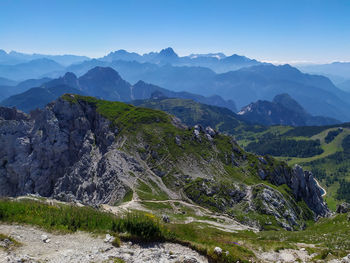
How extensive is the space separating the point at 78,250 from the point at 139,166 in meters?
99.3

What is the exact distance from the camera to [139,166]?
380 ft

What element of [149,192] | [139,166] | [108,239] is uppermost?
[108,239]

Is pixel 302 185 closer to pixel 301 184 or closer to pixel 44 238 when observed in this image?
pixel 301 184

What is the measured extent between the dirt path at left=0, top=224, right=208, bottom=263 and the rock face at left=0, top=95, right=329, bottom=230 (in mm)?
75075

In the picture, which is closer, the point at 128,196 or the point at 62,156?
the point at 128,196

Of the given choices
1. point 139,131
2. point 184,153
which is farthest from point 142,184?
point 139,131

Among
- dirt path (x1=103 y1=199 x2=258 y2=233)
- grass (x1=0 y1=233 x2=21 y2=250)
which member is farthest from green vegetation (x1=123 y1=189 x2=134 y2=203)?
grass (x1=0 y1=233 x2=21 y2=250)

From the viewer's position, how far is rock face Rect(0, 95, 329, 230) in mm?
103000

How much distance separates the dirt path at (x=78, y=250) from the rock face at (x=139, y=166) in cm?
7507

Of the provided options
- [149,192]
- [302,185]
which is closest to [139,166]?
[149,192]

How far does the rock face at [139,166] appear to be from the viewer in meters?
103

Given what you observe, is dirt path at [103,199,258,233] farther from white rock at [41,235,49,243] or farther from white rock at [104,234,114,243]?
white rock at [104,234,114,243]

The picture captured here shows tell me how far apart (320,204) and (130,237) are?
169m

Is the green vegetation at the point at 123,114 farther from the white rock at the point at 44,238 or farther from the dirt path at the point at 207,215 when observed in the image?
the white rock at the point at 44,238
